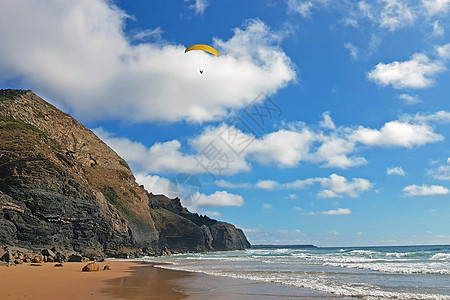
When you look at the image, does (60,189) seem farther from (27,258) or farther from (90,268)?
(90,268)

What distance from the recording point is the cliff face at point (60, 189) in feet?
109

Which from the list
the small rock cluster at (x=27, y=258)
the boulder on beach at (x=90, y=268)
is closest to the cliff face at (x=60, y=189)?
the small rock cluster at (x=27, y=258)

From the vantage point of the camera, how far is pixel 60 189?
39031mm

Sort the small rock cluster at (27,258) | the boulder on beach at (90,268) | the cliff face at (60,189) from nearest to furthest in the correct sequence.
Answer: the boulder on beach at (90,268)
the small rock cluster at (27,258)
the cliff face at (60,189)

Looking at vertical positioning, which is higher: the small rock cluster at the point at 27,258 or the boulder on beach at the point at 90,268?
the small rock cluster at the point at 27,258

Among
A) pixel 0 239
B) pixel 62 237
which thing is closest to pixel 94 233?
pixel 62 237

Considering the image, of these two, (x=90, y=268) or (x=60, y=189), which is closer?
(x=90, y=268)

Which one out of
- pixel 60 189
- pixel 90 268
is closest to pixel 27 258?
pixel 90 268

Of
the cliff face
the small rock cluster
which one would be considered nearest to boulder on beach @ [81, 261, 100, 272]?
the small rock cluster

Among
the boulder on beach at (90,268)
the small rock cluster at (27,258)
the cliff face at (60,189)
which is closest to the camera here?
the boulder on beach at (90,268)

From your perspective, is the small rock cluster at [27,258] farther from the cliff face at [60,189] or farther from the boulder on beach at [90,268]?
the boulder on beach at [90,268]

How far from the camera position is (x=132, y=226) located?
6369 centimetres

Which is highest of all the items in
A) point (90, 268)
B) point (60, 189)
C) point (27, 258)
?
point (60, 189)

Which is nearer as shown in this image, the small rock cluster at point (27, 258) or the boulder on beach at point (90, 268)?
the boulder on beach at point (90, 268)
